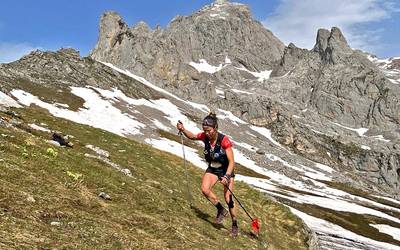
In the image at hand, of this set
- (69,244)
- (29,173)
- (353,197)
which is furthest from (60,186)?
(353,197)

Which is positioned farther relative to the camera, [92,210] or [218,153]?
[218,153]

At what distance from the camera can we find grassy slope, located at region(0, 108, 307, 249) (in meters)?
11.6

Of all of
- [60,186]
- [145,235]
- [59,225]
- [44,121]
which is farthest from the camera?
[44,121]

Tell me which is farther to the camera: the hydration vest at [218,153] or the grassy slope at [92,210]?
the hydration vest at [218,153]

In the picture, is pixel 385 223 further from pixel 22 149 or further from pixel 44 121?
pixel 22 149

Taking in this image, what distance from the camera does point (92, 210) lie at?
14539mm

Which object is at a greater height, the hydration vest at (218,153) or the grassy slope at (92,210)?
the hydration vest at (218,153)

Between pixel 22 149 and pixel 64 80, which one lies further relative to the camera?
pixel 64 80

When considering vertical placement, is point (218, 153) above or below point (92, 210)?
above

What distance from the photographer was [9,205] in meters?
12.3

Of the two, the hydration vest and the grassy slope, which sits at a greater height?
the hydration vest

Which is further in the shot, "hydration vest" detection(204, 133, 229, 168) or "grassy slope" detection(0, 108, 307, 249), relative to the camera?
"hydration vest" detection(204, 133, 229, 168)

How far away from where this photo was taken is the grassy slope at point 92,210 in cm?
1161

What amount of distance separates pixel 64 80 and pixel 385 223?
346 feet
